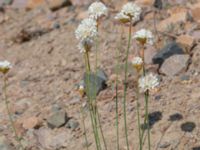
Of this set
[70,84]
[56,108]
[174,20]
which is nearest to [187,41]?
[174,20]

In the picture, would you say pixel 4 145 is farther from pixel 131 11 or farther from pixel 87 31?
pixel 131 11

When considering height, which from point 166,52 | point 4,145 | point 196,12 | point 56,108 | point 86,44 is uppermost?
point 196,12

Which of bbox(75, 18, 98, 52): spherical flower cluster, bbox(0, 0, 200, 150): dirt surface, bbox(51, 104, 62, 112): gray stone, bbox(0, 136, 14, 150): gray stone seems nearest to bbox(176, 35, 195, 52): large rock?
bbox(0, 0, 200, 150): dirt surface

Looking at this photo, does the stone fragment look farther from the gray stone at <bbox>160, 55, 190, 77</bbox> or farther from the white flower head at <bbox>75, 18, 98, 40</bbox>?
the white flower head at <bbox>75, 18, 98, 40</bbox>

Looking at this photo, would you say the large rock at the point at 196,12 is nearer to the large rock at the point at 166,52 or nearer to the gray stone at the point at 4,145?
the large rock at the point at 166,52

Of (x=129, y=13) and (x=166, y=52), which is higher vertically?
(x=129, y=13)
